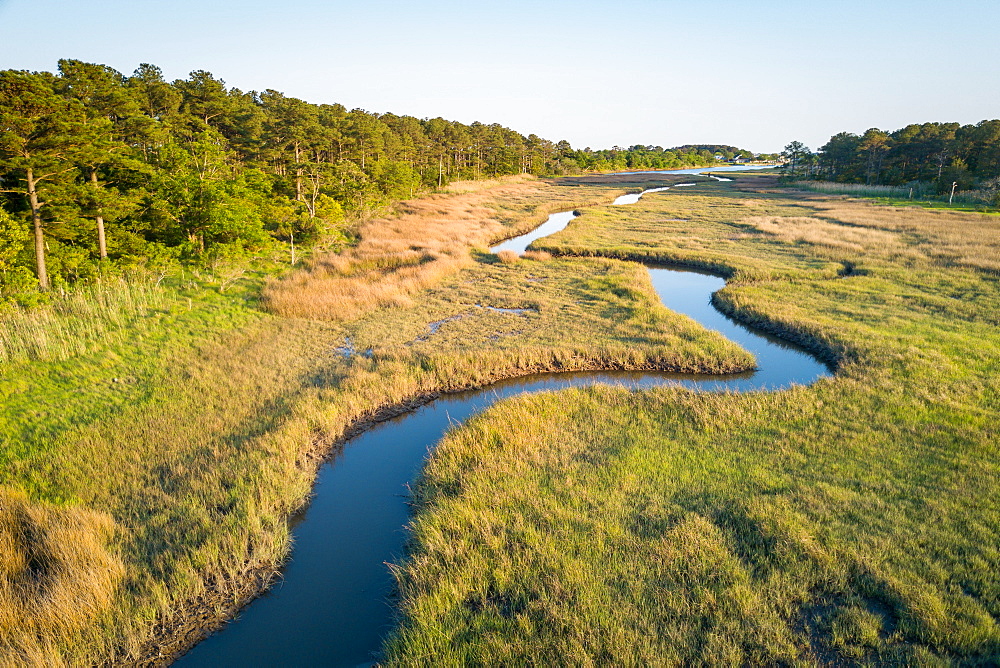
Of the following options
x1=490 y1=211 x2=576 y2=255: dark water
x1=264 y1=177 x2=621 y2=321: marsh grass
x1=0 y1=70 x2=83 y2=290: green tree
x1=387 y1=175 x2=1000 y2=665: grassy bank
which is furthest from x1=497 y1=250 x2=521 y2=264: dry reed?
x1=0 y1=70 x2=83 y2=290: green tree

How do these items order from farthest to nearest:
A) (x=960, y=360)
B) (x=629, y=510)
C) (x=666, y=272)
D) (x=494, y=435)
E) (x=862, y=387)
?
(x=666, y=272)
(x=960, y=360)
(x=862, y=387)
(x=494, y=435)
(x=629, y=510)

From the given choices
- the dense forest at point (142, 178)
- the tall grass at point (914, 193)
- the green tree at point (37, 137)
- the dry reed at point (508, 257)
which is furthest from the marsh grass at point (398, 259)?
the tall grass at point (914, 193)

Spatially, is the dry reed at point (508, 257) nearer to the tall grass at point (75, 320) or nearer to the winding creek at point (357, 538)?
the winding creek at point (357, 538)

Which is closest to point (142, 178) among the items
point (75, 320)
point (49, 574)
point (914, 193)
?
point (75, 320)

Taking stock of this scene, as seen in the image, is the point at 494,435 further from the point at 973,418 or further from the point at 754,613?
the point at 973,418

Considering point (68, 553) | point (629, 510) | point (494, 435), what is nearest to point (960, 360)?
point (629, 510)

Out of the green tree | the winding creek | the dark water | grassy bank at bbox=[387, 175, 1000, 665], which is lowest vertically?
the winding creek

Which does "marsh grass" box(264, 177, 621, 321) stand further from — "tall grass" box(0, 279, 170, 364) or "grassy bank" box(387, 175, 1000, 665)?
"grassy bank" box(387, 175, 1000, 665)
